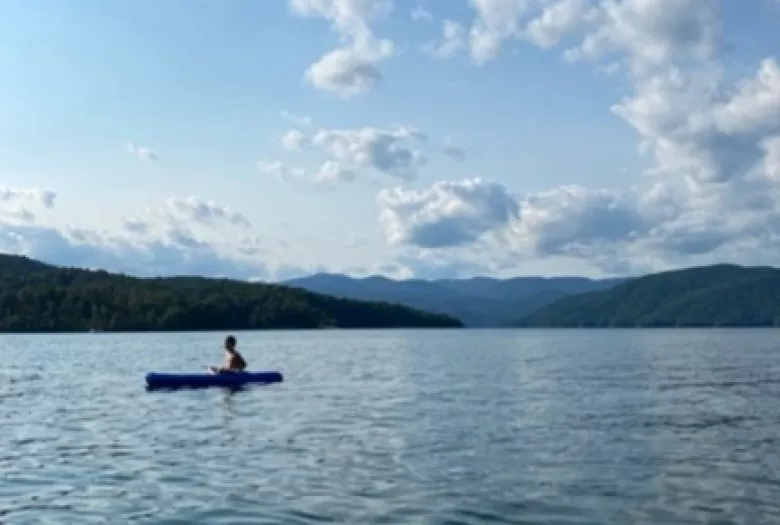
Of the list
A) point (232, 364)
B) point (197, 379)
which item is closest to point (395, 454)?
point (197, 379)

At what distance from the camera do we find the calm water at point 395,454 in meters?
20.8

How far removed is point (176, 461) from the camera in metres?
27.2

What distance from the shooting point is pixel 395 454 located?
92.6 feet

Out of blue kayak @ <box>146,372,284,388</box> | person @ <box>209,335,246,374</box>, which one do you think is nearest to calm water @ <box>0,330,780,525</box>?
blue kayak @ <box>146,372,284,388</box>

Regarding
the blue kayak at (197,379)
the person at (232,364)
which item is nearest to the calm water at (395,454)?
the blue kayak at (197,379)

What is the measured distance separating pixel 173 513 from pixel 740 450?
1752cm

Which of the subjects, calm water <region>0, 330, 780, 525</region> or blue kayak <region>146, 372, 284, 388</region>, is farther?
blue kayak <region>146, 372, 284, 388</region>

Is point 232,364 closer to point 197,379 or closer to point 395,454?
point 197,379

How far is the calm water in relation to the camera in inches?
817

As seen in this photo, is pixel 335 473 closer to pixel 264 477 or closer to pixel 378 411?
pixel 264 477

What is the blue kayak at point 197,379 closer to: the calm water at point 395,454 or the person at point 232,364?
the person at point 232,364

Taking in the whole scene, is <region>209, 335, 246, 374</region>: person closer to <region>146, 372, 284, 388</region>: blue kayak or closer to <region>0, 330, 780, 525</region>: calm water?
<region>146, 372, 284, 388</region>: blue kayak

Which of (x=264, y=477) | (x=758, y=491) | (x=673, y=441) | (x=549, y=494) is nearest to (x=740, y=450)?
(x=673, y=441)

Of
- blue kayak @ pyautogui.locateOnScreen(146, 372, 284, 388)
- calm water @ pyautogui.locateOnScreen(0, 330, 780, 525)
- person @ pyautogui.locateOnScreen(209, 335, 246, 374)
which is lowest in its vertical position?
calm water @ pyautogui.locateOnScreen(0, 330, 780, 525)
